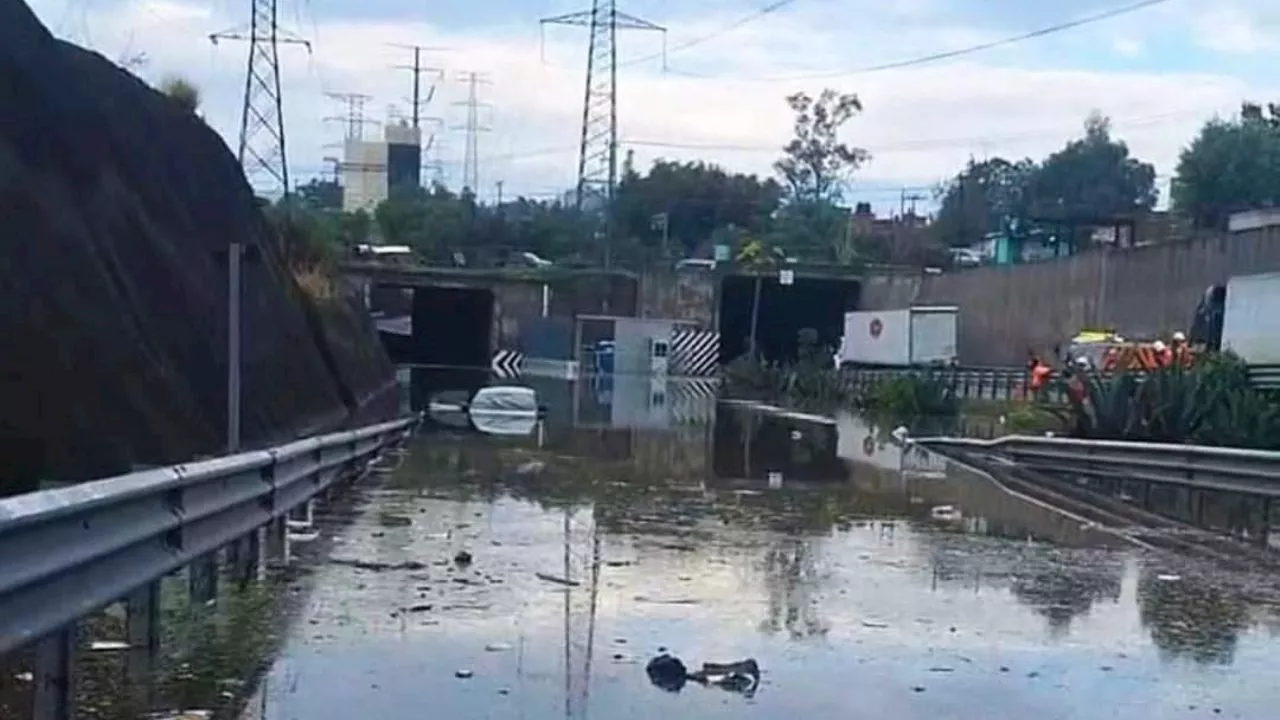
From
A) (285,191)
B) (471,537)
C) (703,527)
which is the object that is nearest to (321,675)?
(471,537)

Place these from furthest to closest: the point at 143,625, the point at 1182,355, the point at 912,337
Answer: the point at 912,337, the point at 1182,355, the point at 143,625

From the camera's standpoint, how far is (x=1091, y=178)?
16050 cm

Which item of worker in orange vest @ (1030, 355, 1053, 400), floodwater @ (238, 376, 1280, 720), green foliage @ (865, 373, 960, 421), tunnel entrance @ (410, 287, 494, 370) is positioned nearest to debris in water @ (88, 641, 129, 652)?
floodwater @ (238, 376, 1280, 720)

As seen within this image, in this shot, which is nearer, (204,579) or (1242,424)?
(204,579)

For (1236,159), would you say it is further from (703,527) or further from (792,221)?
(703,527)

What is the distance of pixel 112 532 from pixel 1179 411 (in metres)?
22.5

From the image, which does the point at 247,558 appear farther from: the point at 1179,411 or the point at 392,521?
the point at 1179,411

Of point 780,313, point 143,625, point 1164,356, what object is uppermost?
point 1164,356

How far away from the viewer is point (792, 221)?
161750 mm

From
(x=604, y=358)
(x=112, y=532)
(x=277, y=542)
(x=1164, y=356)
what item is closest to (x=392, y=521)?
(x=277, y=542)

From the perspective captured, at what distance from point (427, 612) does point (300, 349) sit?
28.6m

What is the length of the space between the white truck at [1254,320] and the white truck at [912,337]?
3611cm

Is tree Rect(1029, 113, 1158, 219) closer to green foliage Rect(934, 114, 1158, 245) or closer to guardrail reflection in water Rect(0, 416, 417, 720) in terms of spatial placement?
green foliage Rect(934, 114, 1158, 245)

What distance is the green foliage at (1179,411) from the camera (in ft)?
93.2
